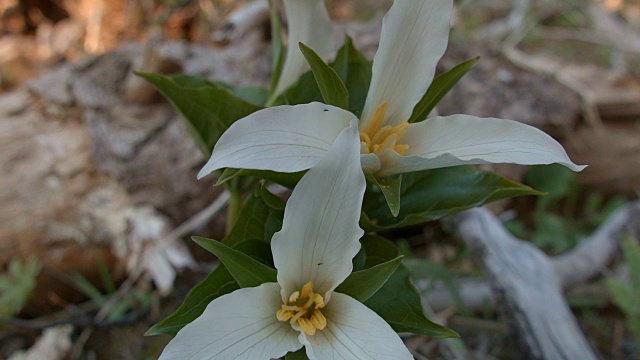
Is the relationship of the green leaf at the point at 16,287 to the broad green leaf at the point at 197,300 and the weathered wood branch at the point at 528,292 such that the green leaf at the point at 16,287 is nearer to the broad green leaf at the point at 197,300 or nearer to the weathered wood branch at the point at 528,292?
the broad green leaf at the point at 197,300

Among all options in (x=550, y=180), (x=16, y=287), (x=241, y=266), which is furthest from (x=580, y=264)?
(x=16, y=287)

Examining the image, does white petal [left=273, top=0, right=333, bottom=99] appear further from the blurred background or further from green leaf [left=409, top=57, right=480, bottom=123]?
the blurred background

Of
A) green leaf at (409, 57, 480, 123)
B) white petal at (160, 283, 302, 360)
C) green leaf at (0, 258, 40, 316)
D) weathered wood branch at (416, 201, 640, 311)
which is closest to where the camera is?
white petal at (160, 283, 302, 360)

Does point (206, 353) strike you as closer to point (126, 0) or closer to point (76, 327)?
point (76, 327)

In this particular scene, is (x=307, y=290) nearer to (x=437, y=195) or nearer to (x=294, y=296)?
(x=294, y=296)

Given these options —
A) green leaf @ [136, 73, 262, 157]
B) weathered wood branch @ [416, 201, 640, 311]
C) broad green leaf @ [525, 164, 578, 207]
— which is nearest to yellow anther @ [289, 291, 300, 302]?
green leaf @ [136, 73, 262, 157]

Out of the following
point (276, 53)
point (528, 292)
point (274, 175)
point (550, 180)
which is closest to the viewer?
point (274, 175)

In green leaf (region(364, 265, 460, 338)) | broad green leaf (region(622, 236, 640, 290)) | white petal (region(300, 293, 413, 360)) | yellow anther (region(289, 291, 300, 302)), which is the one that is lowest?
broad green leaf (region(622, 236, 640, 290))
